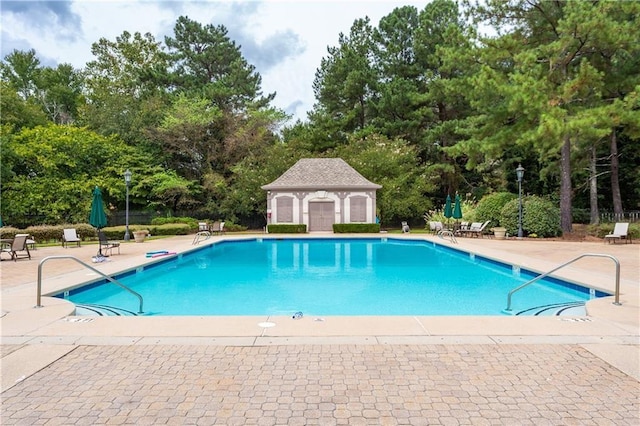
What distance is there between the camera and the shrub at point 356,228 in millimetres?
23438

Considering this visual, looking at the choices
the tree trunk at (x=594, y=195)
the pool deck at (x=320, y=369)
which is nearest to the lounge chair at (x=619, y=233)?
the tree trunk at (x=594, y=195)

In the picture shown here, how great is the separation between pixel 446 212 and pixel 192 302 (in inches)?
624

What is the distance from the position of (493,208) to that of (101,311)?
19.3 metres

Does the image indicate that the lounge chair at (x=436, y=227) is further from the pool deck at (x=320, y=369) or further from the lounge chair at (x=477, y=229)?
the pool deck at (x=320, y=369)

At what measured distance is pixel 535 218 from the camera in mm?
19422

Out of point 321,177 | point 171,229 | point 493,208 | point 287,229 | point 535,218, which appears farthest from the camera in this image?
point 321,177

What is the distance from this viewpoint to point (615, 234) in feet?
53.1

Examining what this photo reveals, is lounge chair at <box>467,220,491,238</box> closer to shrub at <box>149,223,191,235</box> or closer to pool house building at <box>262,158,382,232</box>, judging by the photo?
pool house building at <box>262,158,382,232</box>

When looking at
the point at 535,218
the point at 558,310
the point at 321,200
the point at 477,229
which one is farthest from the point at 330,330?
the point at 321,200

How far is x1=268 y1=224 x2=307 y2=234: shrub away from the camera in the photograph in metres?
23.7

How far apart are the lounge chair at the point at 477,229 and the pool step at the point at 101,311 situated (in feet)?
A: 55.9

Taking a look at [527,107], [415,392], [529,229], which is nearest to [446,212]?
[529,229]

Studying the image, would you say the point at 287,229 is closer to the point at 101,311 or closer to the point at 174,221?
the point at 174,221

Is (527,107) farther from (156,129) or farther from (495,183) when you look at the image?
(156,129)
